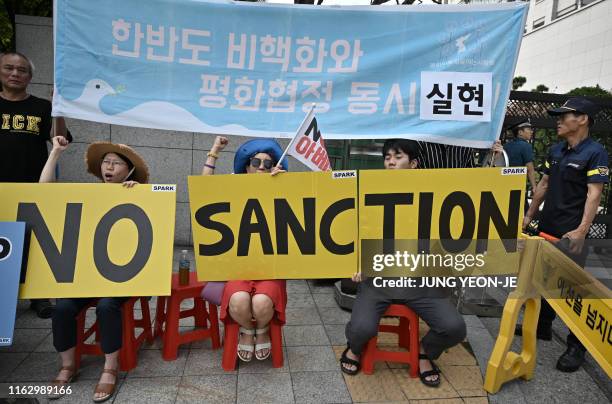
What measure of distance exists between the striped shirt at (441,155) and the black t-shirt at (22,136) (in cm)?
312

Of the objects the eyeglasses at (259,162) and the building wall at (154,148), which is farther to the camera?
the building wall at (154,148)

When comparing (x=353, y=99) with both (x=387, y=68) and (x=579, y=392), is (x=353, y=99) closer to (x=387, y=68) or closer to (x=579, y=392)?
(x=387, y=68)

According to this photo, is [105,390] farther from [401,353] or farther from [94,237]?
[401,353]

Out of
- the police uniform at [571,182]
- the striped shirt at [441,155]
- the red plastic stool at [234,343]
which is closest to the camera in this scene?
the red plastic stool at [234,343]

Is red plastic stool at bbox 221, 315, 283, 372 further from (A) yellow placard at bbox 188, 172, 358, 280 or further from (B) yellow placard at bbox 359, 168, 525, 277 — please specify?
(B) yellow placard at bbox 359, 168, 525, 277

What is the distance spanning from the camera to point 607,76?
1969cm

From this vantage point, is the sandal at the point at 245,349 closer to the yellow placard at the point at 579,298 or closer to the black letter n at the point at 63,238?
the black letter n at the point at 63,238

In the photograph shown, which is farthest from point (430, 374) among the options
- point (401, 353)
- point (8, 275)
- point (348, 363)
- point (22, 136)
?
point (22, 136)

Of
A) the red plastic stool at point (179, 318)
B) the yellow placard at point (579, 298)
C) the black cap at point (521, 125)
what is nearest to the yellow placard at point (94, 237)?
the red plastic stool at point (179, 318)

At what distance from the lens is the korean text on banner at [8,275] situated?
2371 mm

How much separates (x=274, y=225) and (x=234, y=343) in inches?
33.0

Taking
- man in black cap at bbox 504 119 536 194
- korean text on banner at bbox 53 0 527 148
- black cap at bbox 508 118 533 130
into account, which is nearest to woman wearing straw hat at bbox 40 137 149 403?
korean text on banner at bbox 53 0 527 148

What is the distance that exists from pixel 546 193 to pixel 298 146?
2.17 meters

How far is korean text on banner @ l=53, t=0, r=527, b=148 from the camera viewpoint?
2881mm
